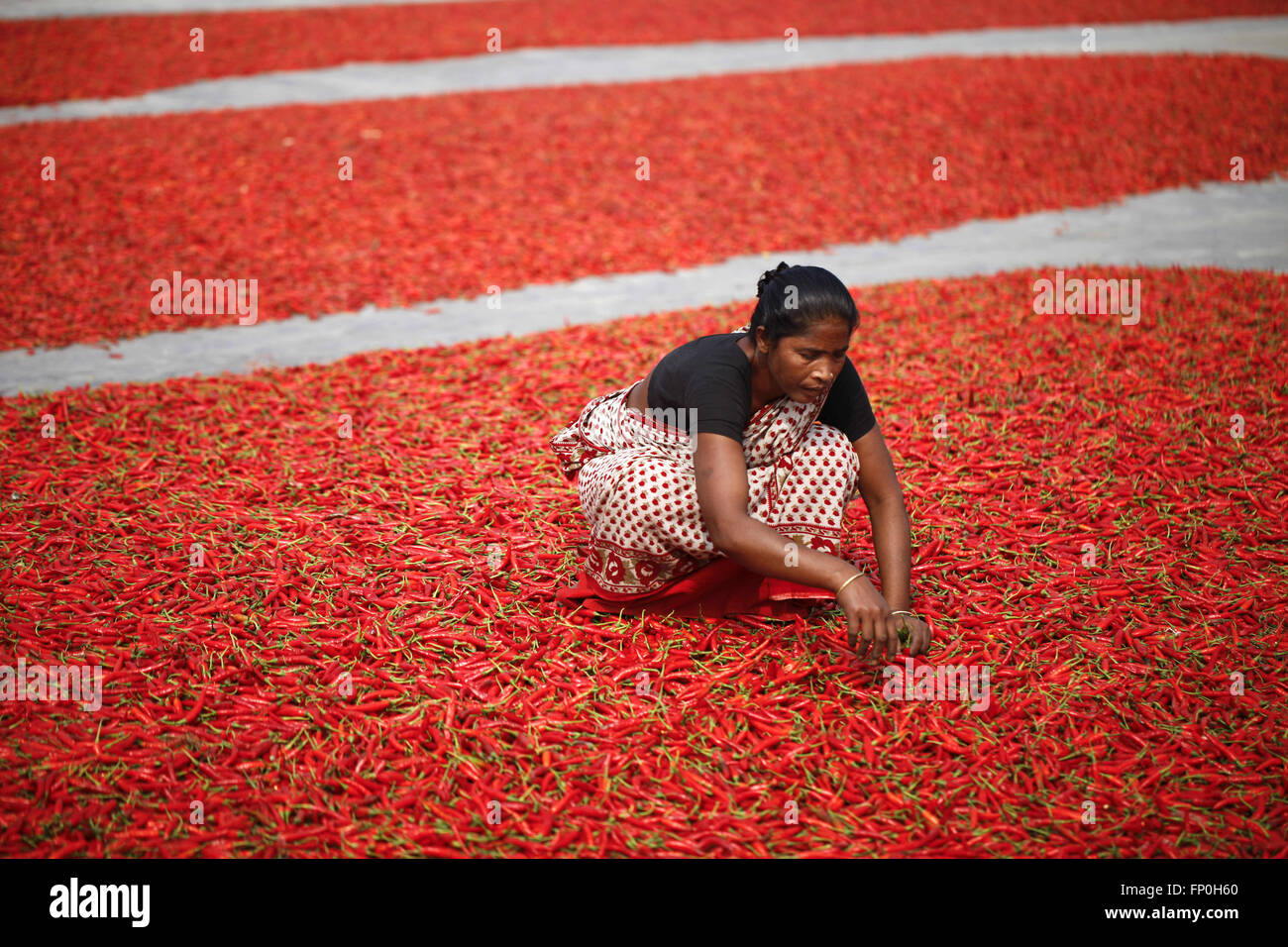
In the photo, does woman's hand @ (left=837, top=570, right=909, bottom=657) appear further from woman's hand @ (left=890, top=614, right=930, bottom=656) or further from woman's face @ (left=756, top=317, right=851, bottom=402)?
woman's face @ (left=756, top=317, right=851, bottom=402)

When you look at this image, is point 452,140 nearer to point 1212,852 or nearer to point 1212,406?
point 1212,406

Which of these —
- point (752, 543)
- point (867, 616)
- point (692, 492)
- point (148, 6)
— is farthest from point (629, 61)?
point (867, 616)

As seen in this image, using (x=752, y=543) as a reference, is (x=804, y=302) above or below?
above

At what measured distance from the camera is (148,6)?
18.3 metres

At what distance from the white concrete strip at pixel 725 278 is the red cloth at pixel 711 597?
3854 mm

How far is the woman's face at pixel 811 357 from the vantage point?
10.1 ft

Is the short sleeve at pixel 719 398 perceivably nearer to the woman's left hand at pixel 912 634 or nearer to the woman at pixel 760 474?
the woman at pixel 760 474

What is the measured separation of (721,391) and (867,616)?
82 cm

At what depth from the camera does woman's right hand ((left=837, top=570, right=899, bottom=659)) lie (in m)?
3.04

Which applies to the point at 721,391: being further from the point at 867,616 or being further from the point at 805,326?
the point at 867,616

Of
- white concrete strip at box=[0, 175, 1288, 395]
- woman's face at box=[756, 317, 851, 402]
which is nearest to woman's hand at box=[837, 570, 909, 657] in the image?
woman's face at box=[756, 317, 851, 402]

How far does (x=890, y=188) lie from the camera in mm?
10305

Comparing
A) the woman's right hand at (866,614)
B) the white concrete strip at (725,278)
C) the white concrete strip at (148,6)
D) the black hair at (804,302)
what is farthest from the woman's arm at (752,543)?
the white concrete strip at (148,6)

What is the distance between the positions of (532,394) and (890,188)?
5.87m
